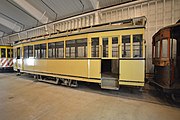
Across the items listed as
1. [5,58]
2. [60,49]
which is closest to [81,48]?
[60,49]

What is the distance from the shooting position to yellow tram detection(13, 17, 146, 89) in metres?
4.13

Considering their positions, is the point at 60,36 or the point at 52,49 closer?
the point at 60,36

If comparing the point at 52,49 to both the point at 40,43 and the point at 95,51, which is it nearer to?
the point at 40,43

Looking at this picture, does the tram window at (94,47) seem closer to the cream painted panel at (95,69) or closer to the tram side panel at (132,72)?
the cream painted panel at (95,69)

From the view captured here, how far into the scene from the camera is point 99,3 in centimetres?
805

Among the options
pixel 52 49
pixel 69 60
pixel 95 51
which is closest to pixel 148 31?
pixel 95 51

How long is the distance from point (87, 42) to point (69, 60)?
4.06ft

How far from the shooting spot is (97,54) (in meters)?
4.75

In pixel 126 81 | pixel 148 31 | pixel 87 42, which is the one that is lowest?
pixel 126 81

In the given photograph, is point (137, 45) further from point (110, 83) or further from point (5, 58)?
point (5, 58)

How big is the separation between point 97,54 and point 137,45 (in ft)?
4.99

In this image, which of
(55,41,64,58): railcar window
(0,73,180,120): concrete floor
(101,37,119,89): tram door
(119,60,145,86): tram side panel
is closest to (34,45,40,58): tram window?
(55,41,64,58): railcar window

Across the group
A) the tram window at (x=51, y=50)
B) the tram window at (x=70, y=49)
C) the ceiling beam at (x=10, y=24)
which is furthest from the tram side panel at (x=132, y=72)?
the ceiling beam at (x=10, y=24)

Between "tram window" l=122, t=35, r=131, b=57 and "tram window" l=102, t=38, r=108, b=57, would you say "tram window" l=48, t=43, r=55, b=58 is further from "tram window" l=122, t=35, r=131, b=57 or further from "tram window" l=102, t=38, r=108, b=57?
"tram window" l=122, t=35, r=131, b=57
